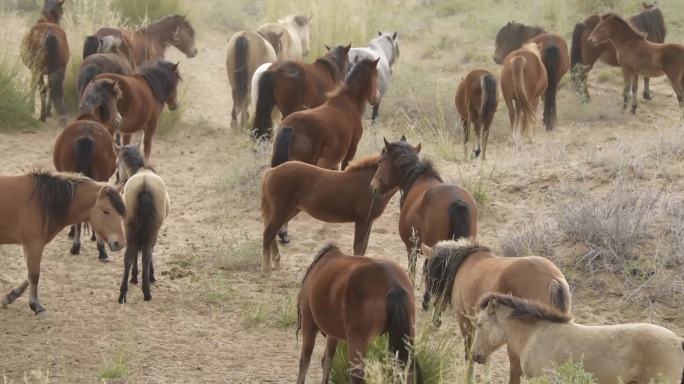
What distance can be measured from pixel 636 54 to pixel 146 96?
7.11m

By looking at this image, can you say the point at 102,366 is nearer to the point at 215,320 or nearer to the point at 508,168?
the point at 215,320

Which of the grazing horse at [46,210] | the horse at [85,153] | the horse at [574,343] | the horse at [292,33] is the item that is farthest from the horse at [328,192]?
the horse at [292,33]

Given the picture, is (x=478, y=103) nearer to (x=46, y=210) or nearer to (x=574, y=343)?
(x=46, y=210)

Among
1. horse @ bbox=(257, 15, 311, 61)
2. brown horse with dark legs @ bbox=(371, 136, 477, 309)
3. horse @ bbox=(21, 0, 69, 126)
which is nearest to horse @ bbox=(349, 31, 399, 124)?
horse @ bbox=(257, 15, 311, 61)

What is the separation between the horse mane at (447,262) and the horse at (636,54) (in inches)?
342

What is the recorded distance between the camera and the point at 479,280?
241 inches

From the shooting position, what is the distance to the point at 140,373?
656 cm

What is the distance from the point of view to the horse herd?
17.8 ft

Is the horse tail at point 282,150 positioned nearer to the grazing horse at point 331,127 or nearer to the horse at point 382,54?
the grazing horse at point 331,127

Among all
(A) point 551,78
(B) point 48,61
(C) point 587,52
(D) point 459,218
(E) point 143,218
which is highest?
(C) point 587,52

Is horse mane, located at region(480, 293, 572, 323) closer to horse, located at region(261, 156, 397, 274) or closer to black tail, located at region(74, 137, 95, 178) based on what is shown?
horse, located at region(261, 156, 397, 274)

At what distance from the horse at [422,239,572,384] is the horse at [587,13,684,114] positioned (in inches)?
340

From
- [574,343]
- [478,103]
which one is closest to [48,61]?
[478,103]

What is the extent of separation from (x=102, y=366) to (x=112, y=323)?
2.94ft
